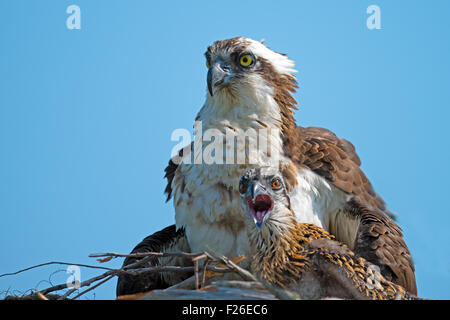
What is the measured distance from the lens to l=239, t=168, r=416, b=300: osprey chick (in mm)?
4410

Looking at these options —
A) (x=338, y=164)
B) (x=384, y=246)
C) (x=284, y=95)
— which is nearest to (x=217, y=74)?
(x=284, y=95)

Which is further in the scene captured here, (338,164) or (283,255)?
(338,164)

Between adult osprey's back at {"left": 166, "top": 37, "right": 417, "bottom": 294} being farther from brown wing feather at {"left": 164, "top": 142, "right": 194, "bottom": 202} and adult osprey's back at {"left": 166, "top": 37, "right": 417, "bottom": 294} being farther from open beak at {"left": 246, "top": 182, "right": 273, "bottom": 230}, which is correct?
open beak at {"left": 246, "top": 182, "right": 273, "bottom": 230}

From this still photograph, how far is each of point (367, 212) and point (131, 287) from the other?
261cm

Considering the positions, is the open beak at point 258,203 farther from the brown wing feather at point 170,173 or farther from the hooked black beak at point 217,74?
the brown wing feather at point 170,173

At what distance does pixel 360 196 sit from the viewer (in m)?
6.44

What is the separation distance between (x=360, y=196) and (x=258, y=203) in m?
2.21

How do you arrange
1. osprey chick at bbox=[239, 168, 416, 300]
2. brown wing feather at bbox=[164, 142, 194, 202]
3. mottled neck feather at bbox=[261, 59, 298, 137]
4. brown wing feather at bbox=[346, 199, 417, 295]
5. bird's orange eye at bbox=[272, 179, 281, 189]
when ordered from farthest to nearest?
brown wing feather at bbox=[164, 142, 194, 202] < mottled neck feather at bbox=[261, 59, 298, 137] < brown wing feather at bbox=[346, 199, 417, 295] < bird's orange eye at bbox=[272, 179, 281, 189] < osprey chick at bbox=[239, 168, 416, 300]

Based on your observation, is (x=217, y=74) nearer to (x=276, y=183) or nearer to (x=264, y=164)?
(x=264, y=164)

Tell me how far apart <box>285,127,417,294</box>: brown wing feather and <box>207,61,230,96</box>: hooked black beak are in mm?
912

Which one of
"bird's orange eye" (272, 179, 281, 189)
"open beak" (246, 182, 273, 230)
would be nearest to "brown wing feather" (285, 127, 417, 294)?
"bird's orange eye" (272, 179, 281, 189)
